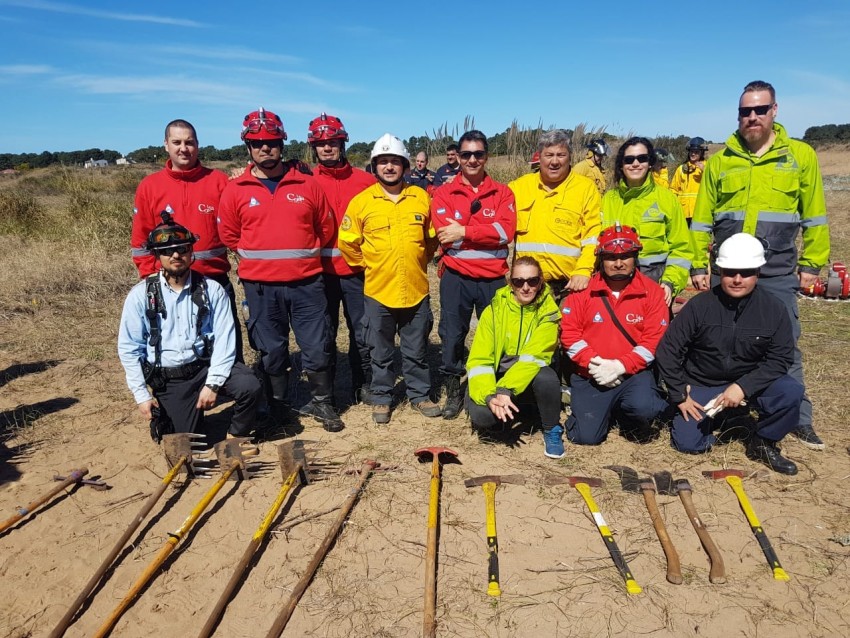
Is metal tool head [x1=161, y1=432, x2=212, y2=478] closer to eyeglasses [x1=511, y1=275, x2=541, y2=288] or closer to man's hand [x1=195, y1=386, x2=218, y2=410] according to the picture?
man's hand [x1=195, y1=386, x2=218, y2=410]

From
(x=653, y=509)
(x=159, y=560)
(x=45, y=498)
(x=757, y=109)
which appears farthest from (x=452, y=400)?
(x=757, y=109)

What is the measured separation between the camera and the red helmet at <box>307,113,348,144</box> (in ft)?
16.1

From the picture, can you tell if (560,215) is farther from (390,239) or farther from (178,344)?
(178,344)

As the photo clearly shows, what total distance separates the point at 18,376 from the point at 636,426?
20.3ft

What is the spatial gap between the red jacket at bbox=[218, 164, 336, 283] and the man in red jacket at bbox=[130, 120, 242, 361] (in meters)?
0.21

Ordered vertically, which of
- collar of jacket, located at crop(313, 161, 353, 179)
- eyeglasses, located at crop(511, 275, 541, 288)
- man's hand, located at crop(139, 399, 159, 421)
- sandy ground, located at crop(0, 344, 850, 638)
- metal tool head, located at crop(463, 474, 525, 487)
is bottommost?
sandy ground, located at crop(0, 344, 850, 638)

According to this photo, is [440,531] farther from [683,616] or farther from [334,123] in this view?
[334,123]

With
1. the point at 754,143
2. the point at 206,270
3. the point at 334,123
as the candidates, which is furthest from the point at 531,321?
the point at 206,270

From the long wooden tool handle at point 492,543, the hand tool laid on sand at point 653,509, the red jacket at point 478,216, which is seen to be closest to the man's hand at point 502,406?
the long wooden tool handle at point 492,543

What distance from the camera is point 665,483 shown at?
12.6ft

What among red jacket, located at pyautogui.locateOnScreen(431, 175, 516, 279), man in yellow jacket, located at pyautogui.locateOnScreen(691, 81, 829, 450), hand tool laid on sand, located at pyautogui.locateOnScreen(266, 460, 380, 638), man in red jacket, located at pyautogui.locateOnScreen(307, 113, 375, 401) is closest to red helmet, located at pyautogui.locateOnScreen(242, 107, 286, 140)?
man in red jacket, located at pyautogui.locateOnScreen(307, 113, 375, 401)

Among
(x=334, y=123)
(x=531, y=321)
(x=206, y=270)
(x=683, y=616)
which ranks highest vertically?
(x=334, y=123)

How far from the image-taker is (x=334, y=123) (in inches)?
194

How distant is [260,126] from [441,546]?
324 centimetres
